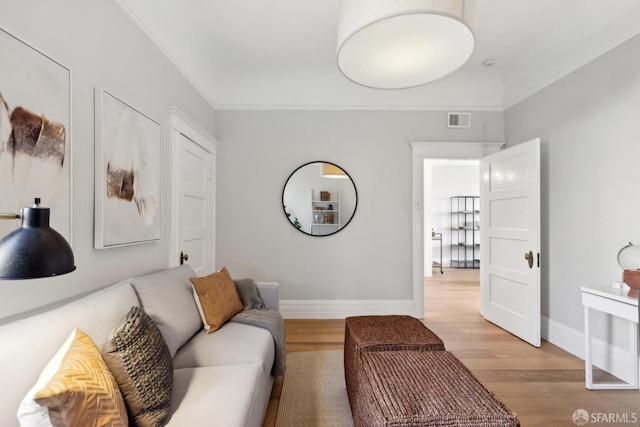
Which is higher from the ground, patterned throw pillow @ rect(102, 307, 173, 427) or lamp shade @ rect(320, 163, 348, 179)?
lamp shade @ rect(320, 163, 348, 179)

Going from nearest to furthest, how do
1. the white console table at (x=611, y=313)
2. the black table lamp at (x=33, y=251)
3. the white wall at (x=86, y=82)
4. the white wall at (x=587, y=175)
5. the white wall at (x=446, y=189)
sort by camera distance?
the black table lamp at (x=33, y=251)
the white wall at (x=86, y=82)
the white console table at (x=611, y=313)
the white wall at (x=587, y=175)
the white wall at (x=446, y=189)

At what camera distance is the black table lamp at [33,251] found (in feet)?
2.32

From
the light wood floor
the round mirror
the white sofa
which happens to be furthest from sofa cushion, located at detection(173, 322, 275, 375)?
the round mirror

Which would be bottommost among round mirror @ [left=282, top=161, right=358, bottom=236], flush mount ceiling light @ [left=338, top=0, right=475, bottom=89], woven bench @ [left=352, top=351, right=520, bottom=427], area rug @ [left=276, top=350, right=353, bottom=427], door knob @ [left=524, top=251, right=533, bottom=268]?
area rug @ [left=276, top=350, right=353, bottom=427]

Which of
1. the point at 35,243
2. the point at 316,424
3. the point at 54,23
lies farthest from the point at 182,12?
the point at 316,424

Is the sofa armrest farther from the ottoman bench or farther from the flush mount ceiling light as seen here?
the flush mount ceiling light

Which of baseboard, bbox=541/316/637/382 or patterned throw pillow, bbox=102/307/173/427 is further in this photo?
baseboard, bbox=541/316/637/382

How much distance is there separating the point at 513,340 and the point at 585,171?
68.2 inches

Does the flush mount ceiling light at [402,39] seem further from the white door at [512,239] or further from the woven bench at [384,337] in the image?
the white door at [512,239]

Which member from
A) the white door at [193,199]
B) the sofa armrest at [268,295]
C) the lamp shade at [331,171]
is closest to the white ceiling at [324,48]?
the white door at [193,199]

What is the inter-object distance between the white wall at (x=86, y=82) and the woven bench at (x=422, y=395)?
1.51 metres

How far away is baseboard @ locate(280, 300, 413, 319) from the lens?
3.67 metres

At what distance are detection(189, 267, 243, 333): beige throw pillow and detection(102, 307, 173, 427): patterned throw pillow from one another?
75 centimetres

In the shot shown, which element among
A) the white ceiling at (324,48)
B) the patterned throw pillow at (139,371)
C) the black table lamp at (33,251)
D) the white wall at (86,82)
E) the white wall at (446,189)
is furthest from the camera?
the white wall at (446,189)
